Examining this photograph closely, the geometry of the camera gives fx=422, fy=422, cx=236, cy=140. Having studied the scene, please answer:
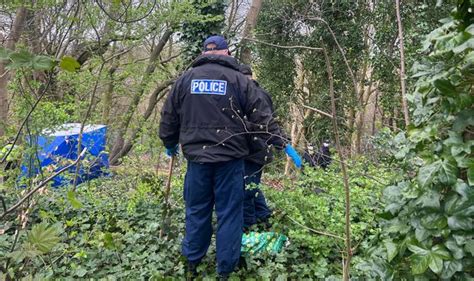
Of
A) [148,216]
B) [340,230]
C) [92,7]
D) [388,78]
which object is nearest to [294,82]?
[388,78]

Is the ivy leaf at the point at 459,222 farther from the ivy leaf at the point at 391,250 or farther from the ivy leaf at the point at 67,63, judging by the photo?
the ivy leaf at the point at 67,63

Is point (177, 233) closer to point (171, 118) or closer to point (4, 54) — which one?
point (171, 118)

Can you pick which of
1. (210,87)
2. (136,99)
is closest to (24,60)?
(210,87)

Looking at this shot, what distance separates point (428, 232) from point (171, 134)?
2307 mm

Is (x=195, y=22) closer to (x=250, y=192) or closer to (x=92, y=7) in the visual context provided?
(x=92, y=7)

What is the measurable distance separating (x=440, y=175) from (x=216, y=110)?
6.39ft

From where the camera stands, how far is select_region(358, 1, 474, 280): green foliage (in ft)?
4.26

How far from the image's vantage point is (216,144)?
9.75 ft

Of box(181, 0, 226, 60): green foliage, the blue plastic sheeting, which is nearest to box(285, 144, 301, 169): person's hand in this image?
the blue plastic sheeting

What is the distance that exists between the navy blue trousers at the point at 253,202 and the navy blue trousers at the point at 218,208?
1.85 ft

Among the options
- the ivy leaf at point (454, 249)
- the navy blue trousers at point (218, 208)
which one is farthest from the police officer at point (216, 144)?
the ivy leaf at point (454, 249)

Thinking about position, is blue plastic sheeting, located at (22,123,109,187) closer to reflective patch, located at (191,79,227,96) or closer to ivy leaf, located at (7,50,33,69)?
reflective patch, located at (191,79,227,96)

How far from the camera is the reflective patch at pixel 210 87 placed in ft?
10.2

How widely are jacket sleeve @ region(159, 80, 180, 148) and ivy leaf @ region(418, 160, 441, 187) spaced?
2.20 meters
